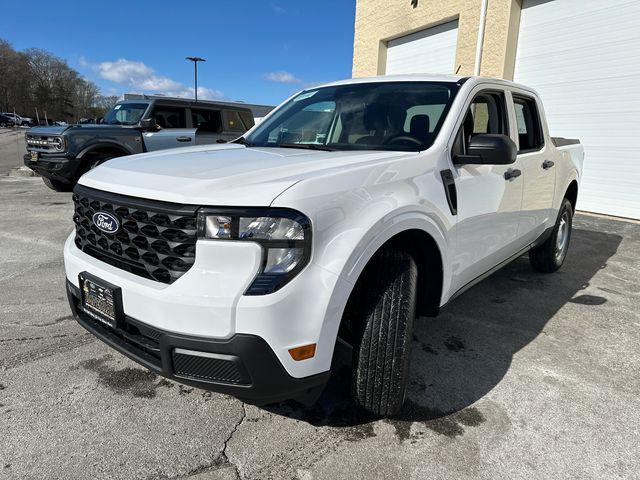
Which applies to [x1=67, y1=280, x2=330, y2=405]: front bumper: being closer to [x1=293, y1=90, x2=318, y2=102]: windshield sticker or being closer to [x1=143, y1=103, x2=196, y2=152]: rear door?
[x1=293, y1=90, x2=318, y2=102]: windshield sticker

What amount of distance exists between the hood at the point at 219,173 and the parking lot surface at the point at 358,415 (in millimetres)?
1136

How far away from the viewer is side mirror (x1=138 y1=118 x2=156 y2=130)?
8445 millimetres

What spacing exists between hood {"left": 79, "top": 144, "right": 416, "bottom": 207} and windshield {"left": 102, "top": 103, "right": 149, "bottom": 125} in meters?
7.08

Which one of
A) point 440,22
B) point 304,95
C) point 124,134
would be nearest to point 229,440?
point 304,95

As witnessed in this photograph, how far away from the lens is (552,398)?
103 inches

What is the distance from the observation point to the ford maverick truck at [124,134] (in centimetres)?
795

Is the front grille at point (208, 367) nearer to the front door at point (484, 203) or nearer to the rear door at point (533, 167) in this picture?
the front door at point (484, 203)

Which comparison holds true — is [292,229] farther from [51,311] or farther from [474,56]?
[474,56]

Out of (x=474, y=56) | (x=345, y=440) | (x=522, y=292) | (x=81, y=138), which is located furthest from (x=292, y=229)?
(x=474, y=56)

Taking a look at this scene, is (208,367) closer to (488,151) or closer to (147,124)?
(488,151)

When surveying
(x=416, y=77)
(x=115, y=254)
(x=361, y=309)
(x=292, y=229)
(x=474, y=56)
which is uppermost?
(x=474, y=56)

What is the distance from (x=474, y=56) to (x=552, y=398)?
10330 millimetres

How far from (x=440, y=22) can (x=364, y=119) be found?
10741mm

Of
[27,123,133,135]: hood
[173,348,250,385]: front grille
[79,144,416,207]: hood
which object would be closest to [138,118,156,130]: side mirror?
[27,123,133,135]: hood
